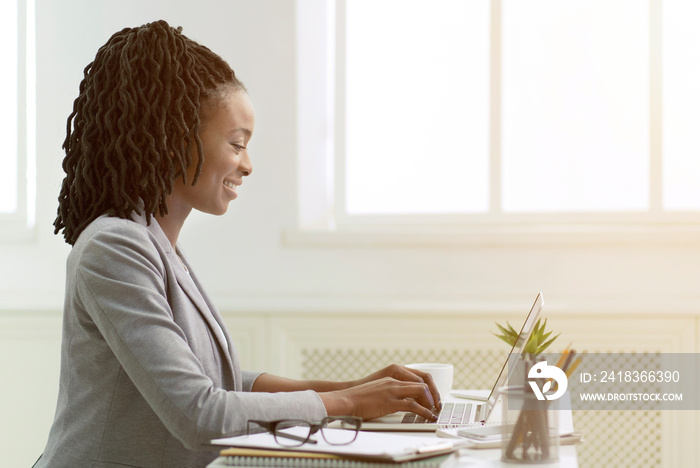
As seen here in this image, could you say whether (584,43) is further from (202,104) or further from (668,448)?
(202,104)

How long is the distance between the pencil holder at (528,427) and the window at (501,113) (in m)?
1.80

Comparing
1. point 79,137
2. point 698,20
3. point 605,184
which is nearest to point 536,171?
point 605,184

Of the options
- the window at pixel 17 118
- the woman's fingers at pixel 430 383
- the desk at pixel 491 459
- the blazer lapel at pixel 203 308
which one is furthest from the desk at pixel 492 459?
the window at pixel 17 118

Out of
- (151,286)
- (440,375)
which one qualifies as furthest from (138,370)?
(440,375)

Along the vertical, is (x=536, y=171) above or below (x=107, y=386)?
above

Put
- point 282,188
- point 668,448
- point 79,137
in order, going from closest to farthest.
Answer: point 79,137
point 668,448
point 282,188

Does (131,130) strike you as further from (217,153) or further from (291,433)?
(291,433)

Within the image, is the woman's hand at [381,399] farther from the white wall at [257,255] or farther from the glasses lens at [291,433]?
the white wall at [257,255]

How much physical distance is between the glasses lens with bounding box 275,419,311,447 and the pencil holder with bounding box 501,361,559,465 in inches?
10.3

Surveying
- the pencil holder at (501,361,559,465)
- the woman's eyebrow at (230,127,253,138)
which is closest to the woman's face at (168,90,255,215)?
the woman's eyebrow at (230,127,253,138)

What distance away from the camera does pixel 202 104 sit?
1.39m

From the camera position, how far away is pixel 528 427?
1033 mm

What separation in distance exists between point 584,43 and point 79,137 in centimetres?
198

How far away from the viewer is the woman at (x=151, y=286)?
3.58 ft
